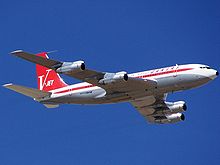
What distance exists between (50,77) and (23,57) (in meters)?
17.7

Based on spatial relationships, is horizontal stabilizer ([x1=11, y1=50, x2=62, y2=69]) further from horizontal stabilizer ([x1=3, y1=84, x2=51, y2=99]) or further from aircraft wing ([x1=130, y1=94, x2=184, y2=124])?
aircraft wing ([x1=130, y1=94, x2=184, y2=124])

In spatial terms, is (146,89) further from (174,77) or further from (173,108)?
(173,108)

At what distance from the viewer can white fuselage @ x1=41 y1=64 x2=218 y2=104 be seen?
91.4m

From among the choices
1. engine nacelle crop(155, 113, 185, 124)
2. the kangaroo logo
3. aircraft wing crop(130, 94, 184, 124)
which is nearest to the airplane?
aircraft wing crop(130, 94, 184, 124)

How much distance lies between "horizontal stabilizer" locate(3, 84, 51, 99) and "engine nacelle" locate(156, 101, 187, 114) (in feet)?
54.6

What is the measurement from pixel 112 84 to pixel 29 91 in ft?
40.3

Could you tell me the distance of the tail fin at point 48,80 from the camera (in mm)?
102562

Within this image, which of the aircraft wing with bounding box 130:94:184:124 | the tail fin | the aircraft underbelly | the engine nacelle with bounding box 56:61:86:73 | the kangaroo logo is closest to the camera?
the engine nacelle with bounding box 56:61:86:73

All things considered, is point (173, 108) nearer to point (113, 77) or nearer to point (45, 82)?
point (113, 77)

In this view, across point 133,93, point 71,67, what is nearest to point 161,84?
point 133,93

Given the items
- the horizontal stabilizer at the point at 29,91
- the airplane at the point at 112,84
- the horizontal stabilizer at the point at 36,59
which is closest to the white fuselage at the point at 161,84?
the airplane at the point at 112,84

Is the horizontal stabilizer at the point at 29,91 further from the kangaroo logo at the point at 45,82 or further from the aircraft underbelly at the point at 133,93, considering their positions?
the kangaroo logo at the point at 45,82

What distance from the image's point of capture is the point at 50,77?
10431cm

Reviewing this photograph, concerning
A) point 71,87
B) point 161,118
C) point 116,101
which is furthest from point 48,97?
point 161,118
